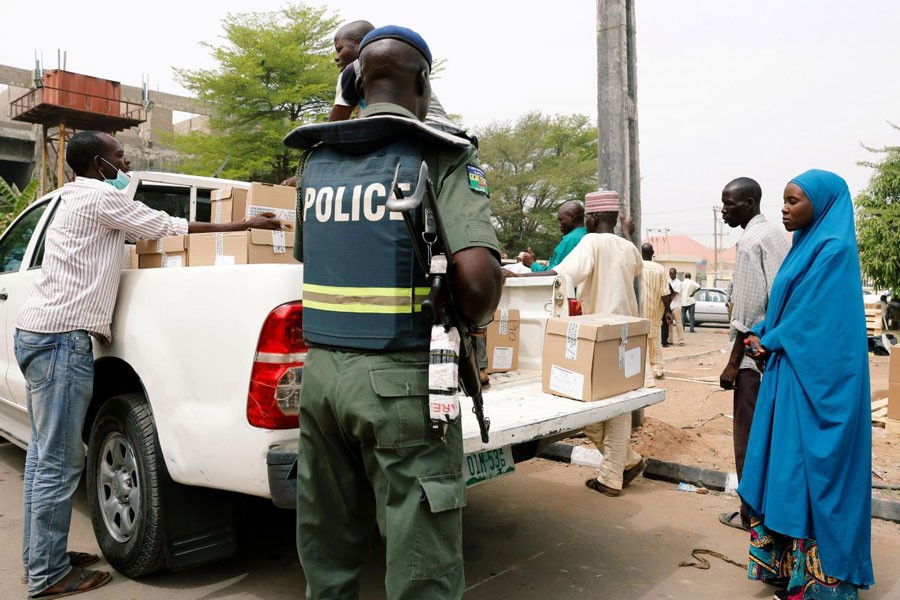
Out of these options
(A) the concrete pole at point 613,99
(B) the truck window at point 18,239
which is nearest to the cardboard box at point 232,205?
(B) the truck window at point 18,239

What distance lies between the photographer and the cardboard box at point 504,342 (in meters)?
4.13

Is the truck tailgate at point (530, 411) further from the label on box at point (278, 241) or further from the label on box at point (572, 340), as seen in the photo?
the label on box at point (278, 241)

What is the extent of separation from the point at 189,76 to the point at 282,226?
22.7m

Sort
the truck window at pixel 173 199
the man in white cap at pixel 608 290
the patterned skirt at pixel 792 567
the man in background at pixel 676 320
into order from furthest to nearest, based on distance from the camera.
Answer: the man in background at pixel 676 320
the man in white cap at pixel 608 290
the truck window at pixel 173 199
the patterned skirt at pixel 792 567

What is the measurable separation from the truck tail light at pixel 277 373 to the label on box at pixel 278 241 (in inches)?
26.0

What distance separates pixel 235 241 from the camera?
3.04m

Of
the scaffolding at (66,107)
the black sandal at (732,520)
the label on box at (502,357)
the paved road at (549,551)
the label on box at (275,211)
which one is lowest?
the paved road at (549,551)

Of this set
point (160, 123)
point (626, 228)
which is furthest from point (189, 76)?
point (626, 228)

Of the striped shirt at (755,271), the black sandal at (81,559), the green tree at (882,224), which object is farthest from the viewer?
the green tree at (882,224)

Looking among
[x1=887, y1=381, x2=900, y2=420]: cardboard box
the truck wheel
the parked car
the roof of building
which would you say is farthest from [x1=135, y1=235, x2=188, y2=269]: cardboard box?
the roof of building

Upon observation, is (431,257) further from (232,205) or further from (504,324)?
(504,324)

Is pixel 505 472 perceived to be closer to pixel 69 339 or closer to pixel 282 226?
pixel 282 226

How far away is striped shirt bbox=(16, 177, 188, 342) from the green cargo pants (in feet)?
5.30

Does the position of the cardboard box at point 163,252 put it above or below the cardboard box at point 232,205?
below
